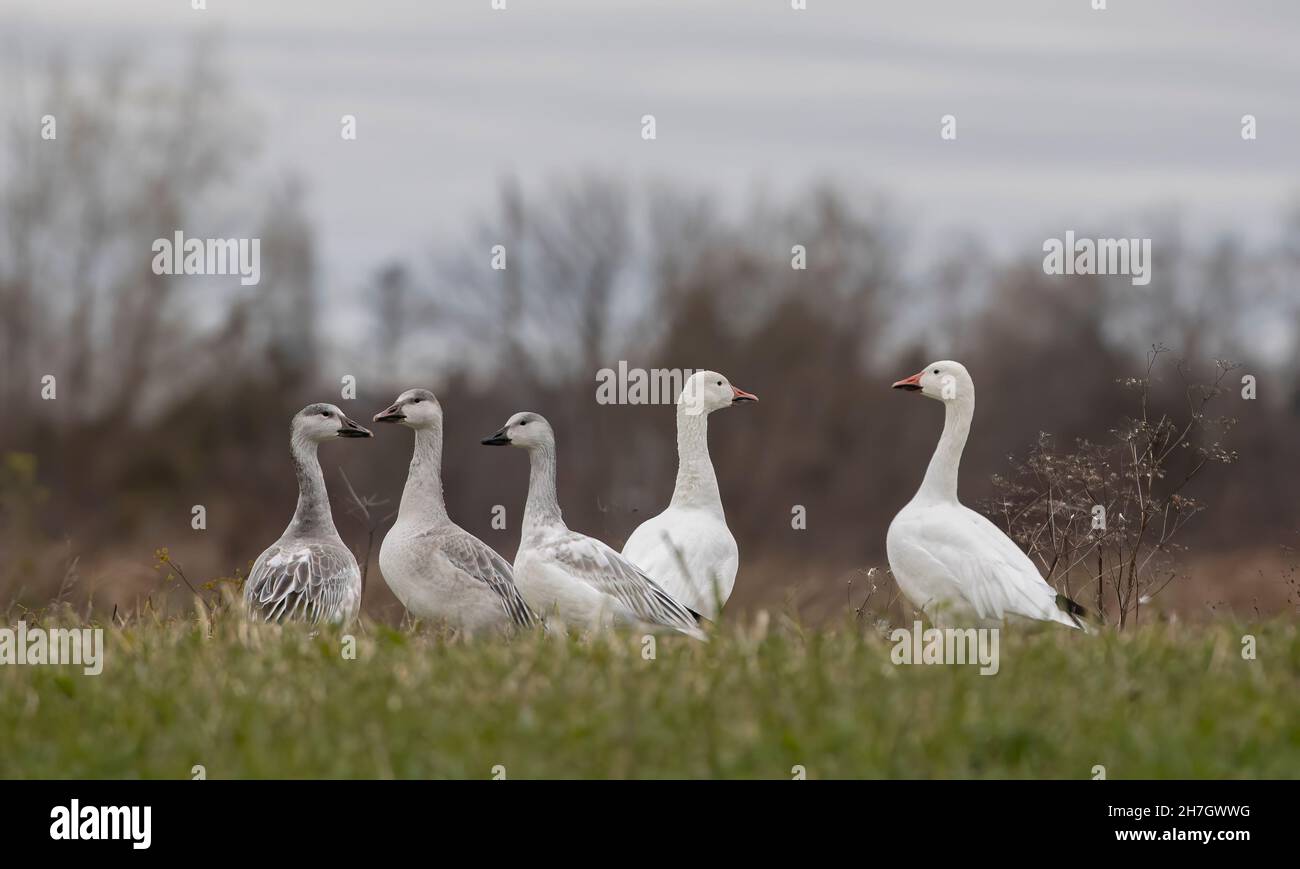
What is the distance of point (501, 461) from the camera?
83.3 feet

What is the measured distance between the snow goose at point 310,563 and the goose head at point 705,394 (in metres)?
2.16

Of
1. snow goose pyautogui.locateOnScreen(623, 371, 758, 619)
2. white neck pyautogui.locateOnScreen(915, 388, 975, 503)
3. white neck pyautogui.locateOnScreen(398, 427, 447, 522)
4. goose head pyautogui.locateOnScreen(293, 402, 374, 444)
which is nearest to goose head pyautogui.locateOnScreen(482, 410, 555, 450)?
white neck pyautogui.locateOnScreen(398, 427, 447, 522)

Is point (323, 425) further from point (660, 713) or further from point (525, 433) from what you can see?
point (660, 713)

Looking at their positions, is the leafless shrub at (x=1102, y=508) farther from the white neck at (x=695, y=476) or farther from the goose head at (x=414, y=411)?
the goose head at (x=414, y=411)

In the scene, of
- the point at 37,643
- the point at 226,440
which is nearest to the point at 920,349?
the point at 226,440

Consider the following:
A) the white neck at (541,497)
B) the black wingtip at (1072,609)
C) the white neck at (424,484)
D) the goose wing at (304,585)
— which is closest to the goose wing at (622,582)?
the white neck at (541,497)

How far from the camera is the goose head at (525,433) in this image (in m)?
9.60

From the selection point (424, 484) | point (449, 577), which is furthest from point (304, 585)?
point (424, 484)

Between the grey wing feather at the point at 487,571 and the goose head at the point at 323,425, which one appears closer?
the grey wing feather at the point at 487,571

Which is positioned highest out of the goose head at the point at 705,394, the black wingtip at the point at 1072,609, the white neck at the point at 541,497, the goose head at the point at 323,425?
the goose head at the point at 705,394

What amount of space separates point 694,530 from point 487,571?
1387mm

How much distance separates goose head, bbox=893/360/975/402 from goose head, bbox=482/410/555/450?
2.23m

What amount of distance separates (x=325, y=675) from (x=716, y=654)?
169 centimetres

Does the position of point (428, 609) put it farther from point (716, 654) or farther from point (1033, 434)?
point (1033, 434)
